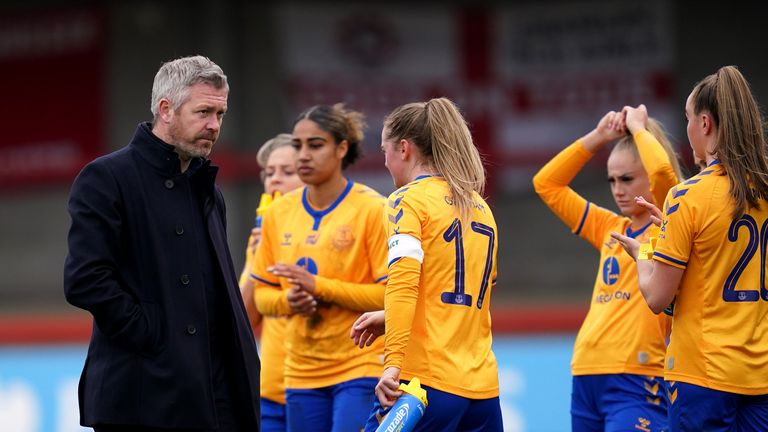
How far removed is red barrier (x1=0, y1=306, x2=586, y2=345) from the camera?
11.5 meters

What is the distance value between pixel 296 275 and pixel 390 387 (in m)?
1.22

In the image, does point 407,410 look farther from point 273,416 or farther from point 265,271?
point 273,416

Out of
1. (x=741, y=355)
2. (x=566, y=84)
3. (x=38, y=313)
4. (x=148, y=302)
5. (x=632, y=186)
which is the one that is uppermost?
(x=566, y=84)

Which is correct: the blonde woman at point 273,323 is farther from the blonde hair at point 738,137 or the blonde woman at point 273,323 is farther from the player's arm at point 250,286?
the blonde hair at point 738,137

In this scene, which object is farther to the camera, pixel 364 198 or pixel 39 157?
pixel 39 157

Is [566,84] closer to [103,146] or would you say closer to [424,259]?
[103,146]

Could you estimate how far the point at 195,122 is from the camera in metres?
4.02

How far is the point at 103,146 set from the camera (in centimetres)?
1558

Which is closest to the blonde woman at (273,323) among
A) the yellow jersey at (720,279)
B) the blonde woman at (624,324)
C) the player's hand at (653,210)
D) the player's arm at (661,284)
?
the blonde woman at (624,324)

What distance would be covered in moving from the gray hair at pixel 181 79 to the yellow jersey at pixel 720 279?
1.73m

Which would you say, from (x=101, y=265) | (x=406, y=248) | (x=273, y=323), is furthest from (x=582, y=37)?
(x=101, y=265)

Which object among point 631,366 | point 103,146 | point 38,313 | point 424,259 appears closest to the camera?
point 424,259

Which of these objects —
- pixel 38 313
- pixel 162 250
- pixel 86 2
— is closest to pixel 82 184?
pixel 162 250

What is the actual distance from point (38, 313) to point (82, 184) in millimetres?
11441
